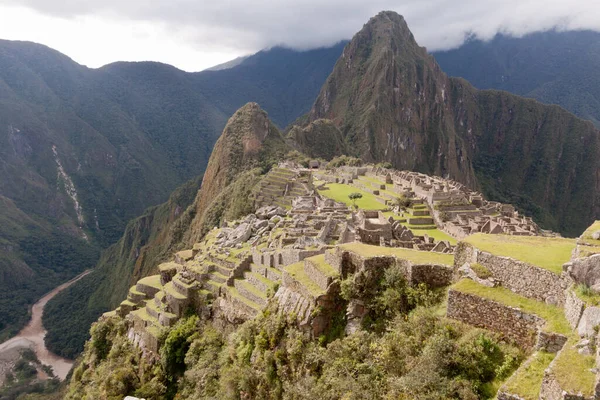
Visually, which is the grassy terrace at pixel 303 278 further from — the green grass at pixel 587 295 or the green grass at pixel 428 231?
the green grass at pixel 428 231

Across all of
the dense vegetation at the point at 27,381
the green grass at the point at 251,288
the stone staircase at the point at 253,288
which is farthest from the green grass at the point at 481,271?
the dense vegetation at the point at 27,381

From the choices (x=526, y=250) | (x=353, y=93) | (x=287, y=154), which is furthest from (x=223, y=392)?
(x=353, y=93)

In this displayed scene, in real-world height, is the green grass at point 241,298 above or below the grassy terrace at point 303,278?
below

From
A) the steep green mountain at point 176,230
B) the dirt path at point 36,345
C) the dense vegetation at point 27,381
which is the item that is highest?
the steep green mountain at point 176,230

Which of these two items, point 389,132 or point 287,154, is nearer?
point 287,154

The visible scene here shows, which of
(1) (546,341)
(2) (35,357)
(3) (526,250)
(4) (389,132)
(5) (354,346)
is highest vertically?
(4) (389,132)

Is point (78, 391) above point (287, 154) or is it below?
below

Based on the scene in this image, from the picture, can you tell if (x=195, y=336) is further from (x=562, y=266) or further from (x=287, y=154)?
(x=287, y=154)
